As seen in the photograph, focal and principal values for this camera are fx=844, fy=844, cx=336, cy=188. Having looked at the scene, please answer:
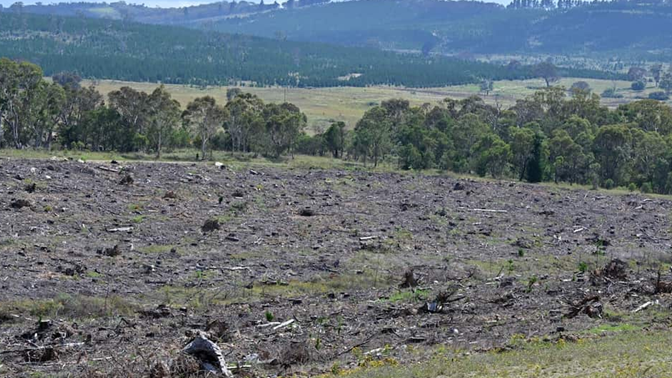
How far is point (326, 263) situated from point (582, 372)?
1350 centimetres

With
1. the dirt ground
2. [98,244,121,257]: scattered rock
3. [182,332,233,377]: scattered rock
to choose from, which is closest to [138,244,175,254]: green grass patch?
the dirt ground

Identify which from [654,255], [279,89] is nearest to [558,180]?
[654,255]

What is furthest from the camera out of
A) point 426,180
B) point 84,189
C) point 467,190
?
point 426,180

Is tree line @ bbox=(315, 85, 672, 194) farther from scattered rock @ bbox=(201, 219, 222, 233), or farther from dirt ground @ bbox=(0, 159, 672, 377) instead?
scattered rock @ bbox=(201, 219, 222, 233)

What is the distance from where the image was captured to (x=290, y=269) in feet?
89.7

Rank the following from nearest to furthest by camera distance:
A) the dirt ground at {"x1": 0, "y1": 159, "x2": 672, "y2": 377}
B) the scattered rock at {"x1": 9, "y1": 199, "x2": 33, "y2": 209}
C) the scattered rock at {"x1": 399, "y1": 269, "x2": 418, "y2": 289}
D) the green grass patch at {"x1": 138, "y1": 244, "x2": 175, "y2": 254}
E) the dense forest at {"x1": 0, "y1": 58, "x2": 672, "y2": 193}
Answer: the dirt ground at {"x1": 0, "y1": 159, "x2": 672, "y2": 377} → the scattered rock at {"x1": 399, "y1": 269, "x2": 418, "y2": 289} → the green grass patch at {"x1": 138, "y1": 244, "x2": 175, "y2": 254} → the scattered rock at {"x1": 9, "y1": 199, "x2": 33, "y2": 209} → the dense forest at {"x1": 0, "y1": 58, "x2": 672, "y2": 193}

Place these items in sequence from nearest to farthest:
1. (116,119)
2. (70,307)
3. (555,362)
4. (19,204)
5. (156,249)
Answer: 1. (555,362)
2. (70,307)
3. (156,249)
4. (19,204)
5. (116,119)

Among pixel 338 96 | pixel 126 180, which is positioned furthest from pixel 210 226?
pixel 338 96

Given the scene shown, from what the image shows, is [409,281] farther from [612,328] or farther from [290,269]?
[612,328]

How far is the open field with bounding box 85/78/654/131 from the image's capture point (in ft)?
422

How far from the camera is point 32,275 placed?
2362 centimetres

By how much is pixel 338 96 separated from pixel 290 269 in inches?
5422

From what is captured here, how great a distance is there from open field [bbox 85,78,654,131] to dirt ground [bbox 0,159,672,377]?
64.7m

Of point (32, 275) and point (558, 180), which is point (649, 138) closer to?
point (558, 180)
